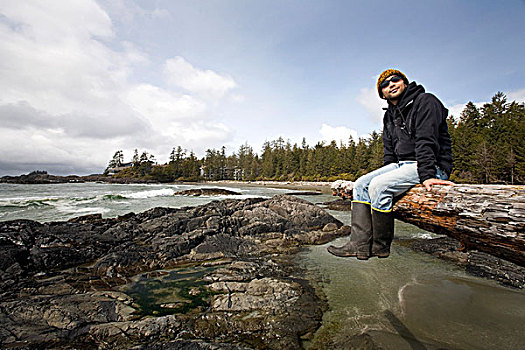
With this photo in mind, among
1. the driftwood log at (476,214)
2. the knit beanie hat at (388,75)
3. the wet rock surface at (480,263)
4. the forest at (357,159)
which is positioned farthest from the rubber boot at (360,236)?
the forest at (357,159)

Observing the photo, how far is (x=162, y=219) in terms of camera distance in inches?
430

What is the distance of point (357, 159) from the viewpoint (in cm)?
6259

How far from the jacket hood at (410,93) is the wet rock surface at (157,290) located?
12.3 ft

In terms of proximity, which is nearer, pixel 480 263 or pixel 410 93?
pixel 410 93

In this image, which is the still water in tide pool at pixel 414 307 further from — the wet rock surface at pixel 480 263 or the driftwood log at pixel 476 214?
the driftwood log at pixel 476 214

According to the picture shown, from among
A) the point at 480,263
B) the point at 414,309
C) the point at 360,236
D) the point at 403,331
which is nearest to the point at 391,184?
the point at 360,236

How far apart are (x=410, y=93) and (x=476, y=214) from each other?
147cm

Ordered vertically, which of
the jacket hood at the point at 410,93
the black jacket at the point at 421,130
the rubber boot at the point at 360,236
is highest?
the jacket hood at the point at 410,93

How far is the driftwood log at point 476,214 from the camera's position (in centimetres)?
201

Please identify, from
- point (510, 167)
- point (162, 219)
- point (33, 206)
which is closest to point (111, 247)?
point (162, 219)

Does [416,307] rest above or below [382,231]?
below

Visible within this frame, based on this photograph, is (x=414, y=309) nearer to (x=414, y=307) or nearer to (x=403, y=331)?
(x=414, y=307)

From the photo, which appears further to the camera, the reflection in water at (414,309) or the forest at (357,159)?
the forest at (357,159)

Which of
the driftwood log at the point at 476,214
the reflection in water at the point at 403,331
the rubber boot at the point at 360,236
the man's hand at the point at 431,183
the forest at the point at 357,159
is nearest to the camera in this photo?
the driftwood log at the point at 476,214
